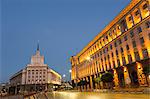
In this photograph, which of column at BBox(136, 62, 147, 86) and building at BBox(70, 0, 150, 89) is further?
building at BBox(70, 0, 150, 89)

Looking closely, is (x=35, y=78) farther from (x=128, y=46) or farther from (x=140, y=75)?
(x=140, y=75)

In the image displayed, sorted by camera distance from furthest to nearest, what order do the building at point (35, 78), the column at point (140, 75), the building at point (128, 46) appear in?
the building at point (35, 78) < the building at point (128, 46) < the column at point (140, 75)

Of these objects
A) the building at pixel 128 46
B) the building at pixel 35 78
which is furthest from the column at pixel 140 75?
the building at pixel 35 78

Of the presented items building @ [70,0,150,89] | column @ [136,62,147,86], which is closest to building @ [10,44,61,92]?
building @ [70,0,150,89]

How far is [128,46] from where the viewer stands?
128 ft

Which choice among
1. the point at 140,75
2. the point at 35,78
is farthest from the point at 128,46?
the point at 35,78

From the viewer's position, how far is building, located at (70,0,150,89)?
111 ft

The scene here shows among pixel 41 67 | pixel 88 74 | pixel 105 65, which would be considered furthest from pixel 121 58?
pixel 41 67

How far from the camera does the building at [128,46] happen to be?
111ft

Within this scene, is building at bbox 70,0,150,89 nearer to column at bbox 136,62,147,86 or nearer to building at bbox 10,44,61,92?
column at bbox 136,62,147,86

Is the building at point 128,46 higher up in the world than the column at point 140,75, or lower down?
higher up

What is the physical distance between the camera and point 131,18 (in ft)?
127

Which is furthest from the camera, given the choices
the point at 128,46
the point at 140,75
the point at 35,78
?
the point at 35,78

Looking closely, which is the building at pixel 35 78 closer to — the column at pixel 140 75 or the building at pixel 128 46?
the building at pixel 128 46
